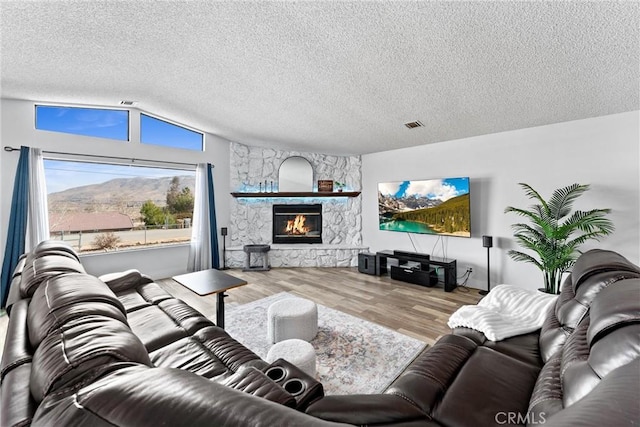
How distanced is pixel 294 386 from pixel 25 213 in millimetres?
4423

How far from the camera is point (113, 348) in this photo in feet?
Result: 2.55

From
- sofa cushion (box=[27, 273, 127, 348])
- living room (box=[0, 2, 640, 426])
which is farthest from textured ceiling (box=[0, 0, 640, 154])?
sofa cushion (box=[27, 273, 127, 348])

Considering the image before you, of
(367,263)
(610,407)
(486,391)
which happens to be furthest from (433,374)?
(367,263)

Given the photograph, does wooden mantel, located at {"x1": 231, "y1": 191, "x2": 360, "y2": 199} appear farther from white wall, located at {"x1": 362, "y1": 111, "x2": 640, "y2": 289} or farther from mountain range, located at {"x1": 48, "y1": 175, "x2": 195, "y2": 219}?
mountain range, located at {"x1": 48, "y1": 175, "x2": 195, "y2": 219}

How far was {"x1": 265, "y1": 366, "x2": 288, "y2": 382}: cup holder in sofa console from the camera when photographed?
1.27m

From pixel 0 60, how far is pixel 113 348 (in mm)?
3499

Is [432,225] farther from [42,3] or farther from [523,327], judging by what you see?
[42,3]

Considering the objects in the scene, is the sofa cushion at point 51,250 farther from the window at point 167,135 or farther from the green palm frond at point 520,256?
the green palm frond at point 520,256

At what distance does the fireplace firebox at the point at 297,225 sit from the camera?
18.5ft

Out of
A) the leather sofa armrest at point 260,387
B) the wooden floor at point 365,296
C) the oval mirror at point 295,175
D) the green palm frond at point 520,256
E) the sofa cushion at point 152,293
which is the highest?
the oval mirror at point 295,175

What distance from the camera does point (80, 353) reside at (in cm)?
73

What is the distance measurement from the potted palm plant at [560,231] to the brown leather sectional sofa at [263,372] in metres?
1.54

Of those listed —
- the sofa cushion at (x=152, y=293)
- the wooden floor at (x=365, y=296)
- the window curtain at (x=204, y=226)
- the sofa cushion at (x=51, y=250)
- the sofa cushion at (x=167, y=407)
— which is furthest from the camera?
the window curtain at (x=204, y=226)

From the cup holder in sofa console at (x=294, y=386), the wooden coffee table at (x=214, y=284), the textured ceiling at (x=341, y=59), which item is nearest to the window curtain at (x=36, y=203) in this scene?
the textured ceiling at (x=341, y=59)
